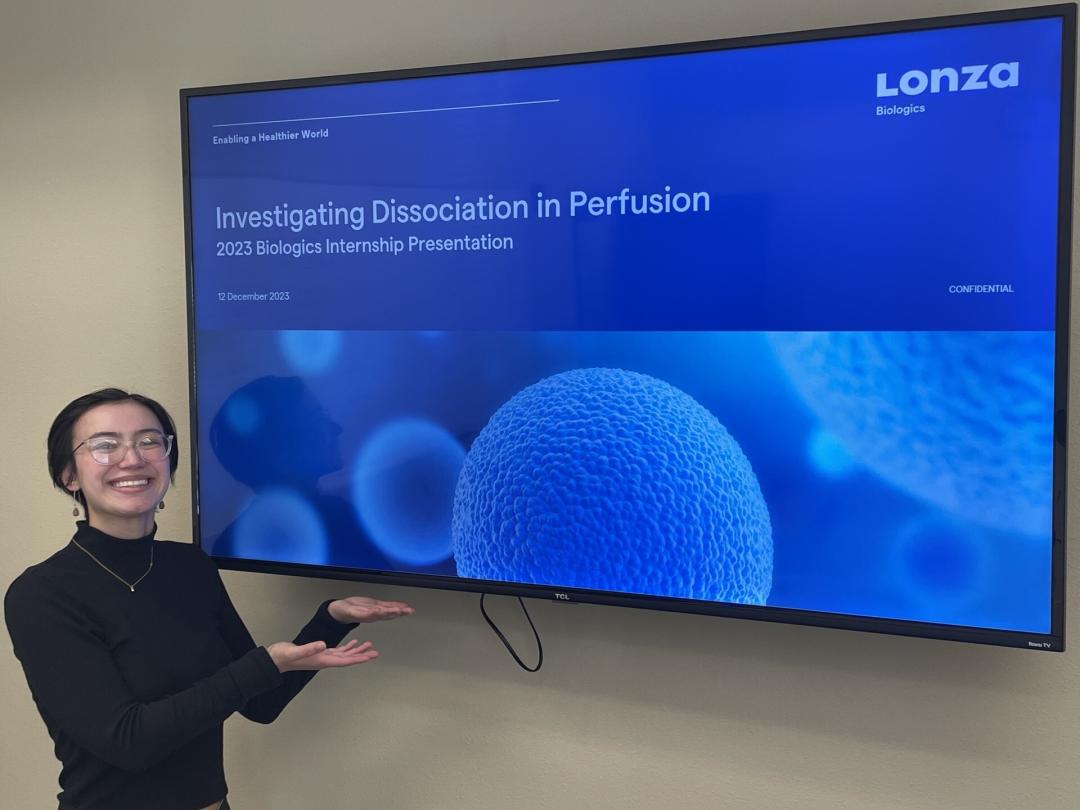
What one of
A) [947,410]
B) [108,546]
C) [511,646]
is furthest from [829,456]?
[108,546]

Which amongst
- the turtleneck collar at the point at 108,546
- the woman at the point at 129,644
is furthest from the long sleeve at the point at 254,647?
the turtleneck collar at the point at 108,546

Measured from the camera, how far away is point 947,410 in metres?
1.51

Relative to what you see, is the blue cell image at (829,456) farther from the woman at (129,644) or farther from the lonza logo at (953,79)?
the woman at (129,644)

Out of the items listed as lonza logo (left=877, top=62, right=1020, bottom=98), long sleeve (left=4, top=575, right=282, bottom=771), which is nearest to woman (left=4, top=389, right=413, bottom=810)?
long sleeve (left=4, top=575, right=282, bottom=771)

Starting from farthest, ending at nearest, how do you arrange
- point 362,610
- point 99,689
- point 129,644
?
point 362,610 < point 129,644 < point 99,689

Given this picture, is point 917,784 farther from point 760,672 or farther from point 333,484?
point 333,484

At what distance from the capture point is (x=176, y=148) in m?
2.21

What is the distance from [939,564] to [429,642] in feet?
3.52

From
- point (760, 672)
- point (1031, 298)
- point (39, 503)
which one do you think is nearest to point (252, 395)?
point (39, 503)

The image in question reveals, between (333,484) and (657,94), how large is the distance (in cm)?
100

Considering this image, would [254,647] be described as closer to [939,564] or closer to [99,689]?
[99,689]

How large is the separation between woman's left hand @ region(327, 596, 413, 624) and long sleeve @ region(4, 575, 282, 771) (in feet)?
0.87

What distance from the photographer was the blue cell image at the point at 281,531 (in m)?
1.93

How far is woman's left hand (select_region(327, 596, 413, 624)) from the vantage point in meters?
1.80
